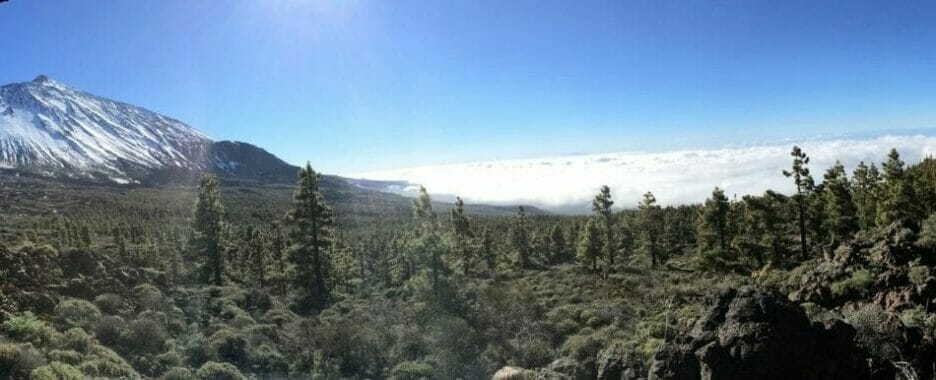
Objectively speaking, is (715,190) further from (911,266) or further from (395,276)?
(911,266)

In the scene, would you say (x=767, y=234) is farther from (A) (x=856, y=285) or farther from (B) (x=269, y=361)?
(B) (x=269, y=361)

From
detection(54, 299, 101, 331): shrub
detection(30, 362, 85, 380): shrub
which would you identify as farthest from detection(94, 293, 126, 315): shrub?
detection(30, 362, 85, 380): shrub

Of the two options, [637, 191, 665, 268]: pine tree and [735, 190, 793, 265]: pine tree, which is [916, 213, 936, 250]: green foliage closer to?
[735, 190, 793, 265]: pine tree

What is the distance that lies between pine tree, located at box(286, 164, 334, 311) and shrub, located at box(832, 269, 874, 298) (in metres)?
30.2

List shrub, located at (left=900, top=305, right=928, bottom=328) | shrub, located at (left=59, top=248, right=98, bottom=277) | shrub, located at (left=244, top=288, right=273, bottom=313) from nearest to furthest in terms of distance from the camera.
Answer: shrub, located at (left=900, top=305, right=928, bottom=328), shrub, located at (left=59, top=248, right=98, bottom=277), shrub, located at (left=244, top=288, right=273, bottom=313)

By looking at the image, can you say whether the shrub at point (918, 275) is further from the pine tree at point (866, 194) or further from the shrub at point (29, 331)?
the pine tree at point (866, 194)

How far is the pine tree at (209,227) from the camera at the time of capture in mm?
40031

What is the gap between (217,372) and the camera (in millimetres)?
16219

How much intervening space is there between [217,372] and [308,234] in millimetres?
22414

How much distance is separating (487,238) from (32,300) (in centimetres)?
5842

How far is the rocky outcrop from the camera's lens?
8609 mm

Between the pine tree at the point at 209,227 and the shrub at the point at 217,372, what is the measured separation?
84.0ft

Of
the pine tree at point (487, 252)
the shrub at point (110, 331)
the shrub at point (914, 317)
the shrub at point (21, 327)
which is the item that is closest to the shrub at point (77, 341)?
the shrub at point (21, 327)

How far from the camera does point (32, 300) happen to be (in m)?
18.5
